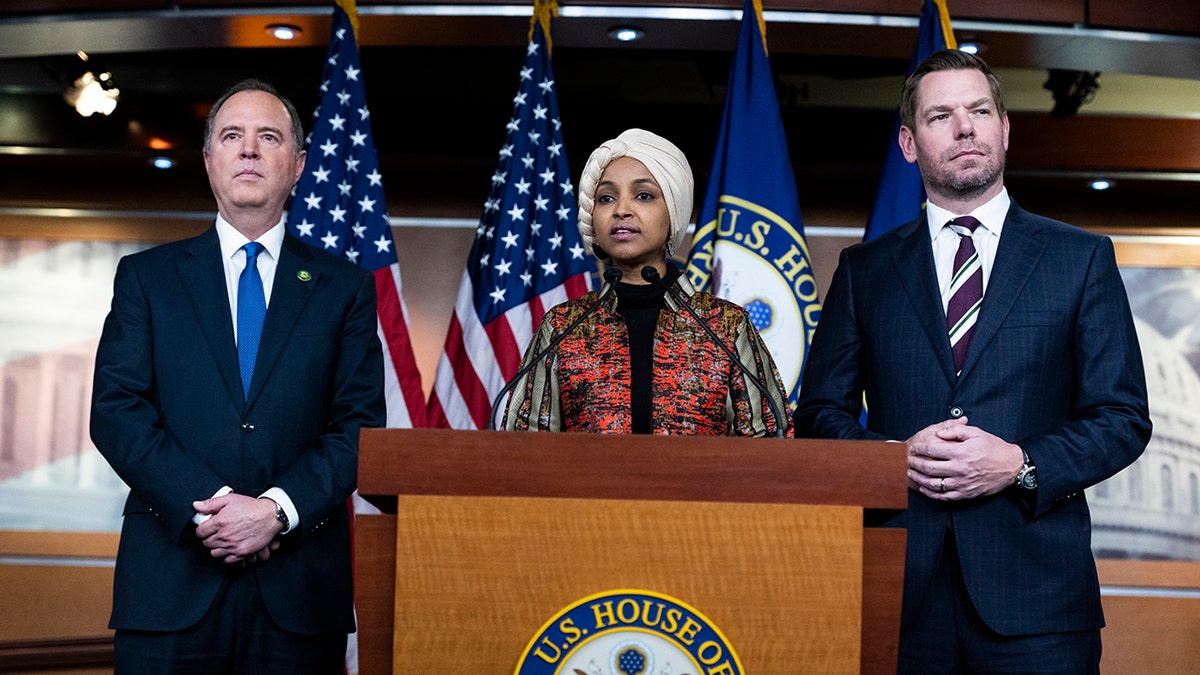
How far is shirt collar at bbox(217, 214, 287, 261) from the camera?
243cm

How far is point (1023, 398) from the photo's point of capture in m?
2.07

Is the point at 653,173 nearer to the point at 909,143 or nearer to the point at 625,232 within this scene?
the point at 625,232

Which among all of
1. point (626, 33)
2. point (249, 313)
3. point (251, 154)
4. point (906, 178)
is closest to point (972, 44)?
point (906, 178)

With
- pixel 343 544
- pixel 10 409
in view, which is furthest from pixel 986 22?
pixel 10 409

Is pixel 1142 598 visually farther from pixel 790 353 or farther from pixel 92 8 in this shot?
pixel 92 8

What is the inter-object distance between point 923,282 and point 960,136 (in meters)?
0.29

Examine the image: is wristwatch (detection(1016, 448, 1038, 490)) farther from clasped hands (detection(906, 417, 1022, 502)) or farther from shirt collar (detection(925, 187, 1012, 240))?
shirt collar (detection(925, 187, 1012, 240))

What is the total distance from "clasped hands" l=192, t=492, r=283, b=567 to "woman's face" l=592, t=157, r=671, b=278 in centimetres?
83

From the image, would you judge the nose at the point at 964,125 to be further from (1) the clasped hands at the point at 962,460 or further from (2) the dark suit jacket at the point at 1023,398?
(1) the clasped hands at the point at 962,460

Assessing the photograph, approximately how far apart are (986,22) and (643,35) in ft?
3.75

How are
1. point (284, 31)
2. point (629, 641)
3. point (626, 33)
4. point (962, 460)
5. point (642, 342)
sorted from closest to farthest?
point (629, 641), point (962, 460), point (642, 342), point (626, 33), point (284, 31)

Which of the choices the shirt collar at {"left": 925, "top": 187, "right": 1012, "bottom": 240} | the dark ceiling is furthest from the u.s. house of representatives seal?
the dark ceiling

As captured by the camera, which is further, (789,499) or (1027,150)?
(1027,150)

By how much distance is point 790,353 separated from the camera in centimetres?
361
